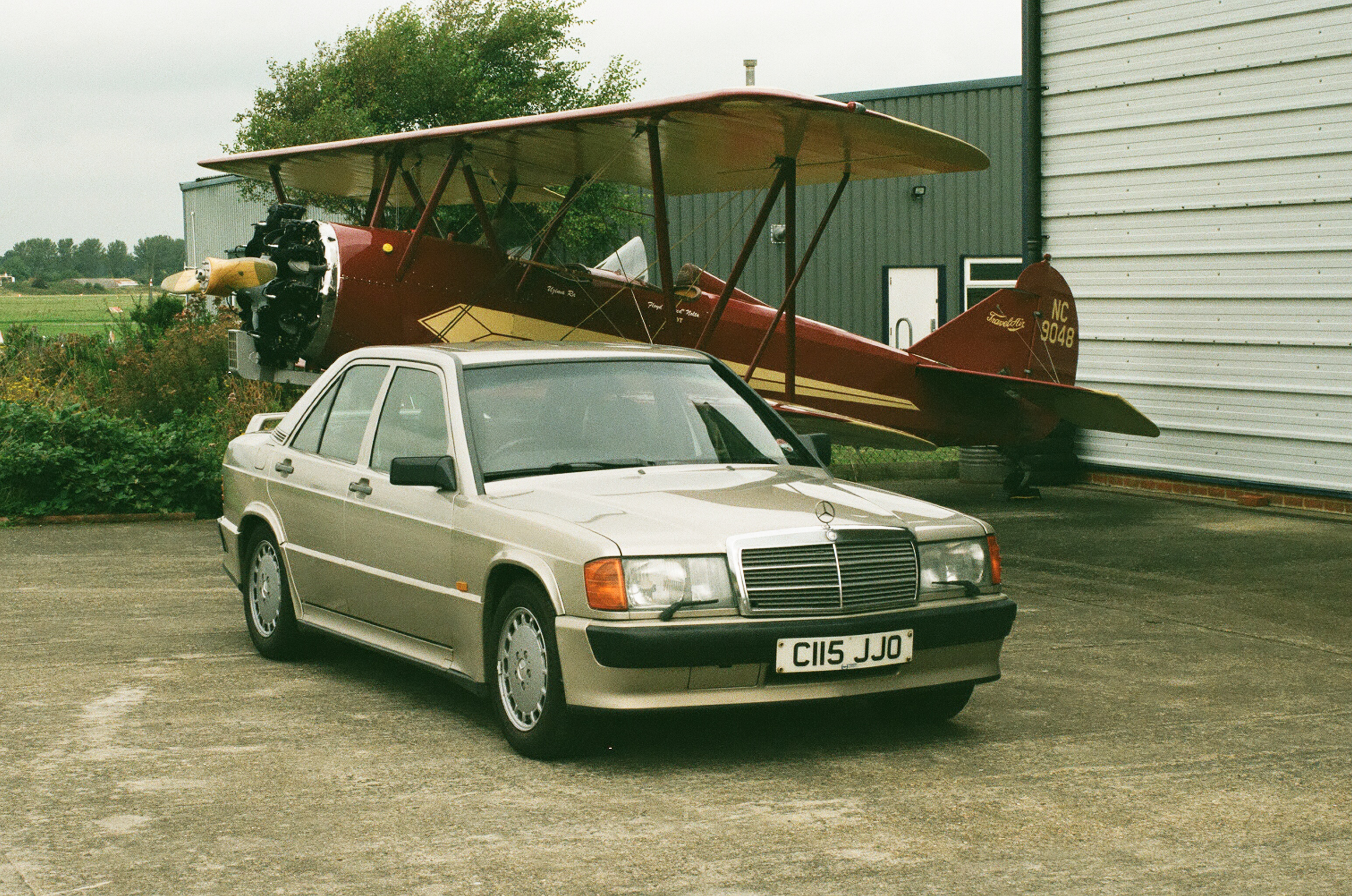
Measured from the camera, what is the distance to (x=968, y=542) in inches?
225

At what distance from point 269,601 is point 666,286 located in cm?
530

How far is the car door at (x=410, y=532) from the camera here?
5.88 meters

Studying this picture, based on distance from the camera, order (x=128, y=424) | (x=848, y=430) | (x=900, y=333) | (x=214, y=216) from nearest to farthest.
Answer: (x=848, y=430) < (x=128, y=424) < (x=900, y=333) < (x=214, y=216)

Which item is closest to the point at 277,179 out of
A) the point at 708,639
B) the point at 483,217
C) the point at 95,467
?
the point at 483,217

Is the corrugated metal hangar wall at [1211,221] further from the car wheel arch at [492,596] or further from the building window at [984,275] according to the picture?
the building window at [984,275]

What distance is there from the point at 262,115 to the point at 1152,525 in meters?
27.4

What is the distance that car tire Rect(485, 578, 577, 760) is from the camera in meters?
5.27

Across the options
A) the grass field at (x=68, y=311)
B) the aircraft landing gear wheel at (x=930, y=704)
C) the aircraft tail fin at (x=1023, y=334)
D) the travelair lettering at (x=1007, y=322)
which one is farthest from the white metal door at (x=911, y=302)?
the aircraft landing gear wheel at (x=930, y=704)

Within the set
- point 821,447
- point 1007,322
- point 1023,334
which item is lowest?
point 821,447

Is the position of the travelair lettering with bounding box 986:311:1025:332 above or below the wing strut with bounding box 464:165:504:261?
below

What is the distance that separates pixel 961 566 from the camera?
5664mm

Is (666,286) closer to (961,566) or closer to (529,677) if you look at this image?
(961,566)

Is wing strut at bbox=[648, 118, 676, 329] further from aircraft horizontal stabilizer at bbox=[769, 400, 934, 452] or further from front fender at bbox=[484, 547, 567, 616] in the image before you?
front fender at bbox=[484, 547, 567, 616]

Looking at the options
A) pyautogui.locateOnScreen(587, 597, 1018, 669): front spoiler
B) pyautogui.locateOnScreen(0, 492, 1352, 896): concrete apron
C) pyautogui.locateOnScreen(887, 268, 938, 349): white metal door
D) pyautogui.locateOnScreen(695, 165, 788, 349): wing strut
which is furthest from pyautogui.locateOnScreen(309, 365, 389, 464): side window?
pyautogui.locateOnScreen(887, 268, 938, 349): white metal door
